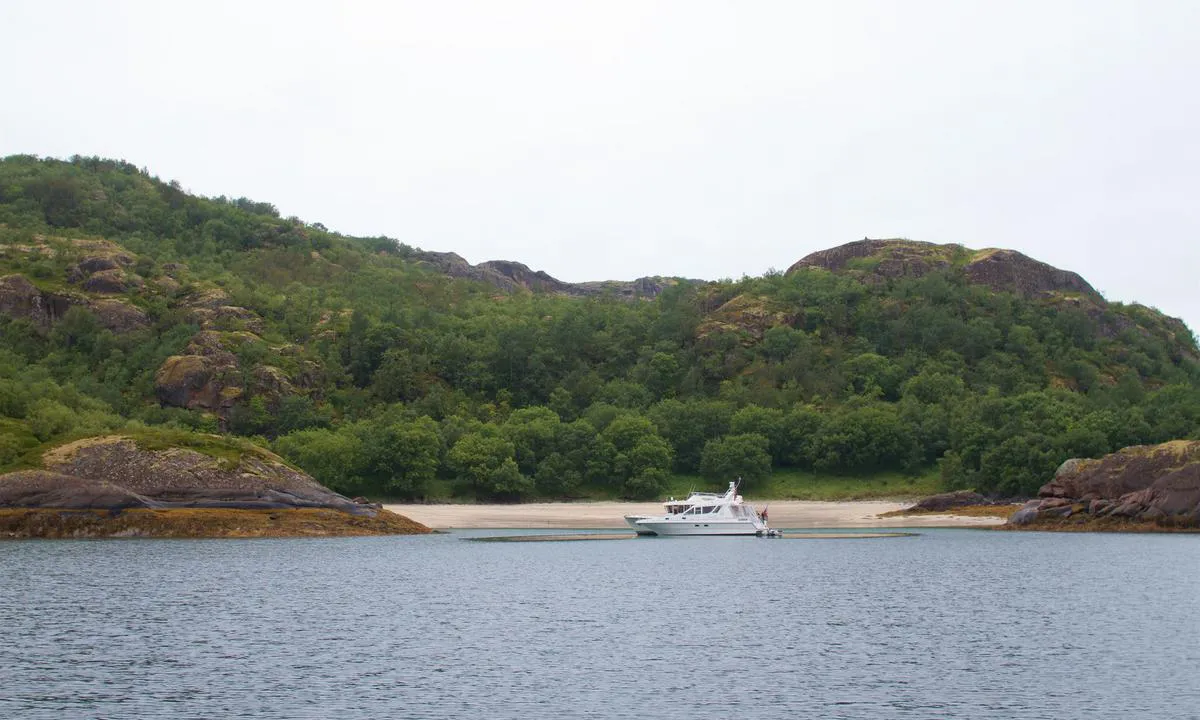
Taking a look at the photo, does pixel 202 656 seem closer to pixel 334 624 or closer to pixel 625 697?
pixel 334 624

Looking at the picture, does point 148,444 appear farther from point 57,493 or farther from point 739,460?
point 739,460

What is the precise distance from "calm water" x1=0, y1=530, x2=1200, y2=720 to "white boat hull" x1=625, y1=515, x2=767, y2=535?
2429cm

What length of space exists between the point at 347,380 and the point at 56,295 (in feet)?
135

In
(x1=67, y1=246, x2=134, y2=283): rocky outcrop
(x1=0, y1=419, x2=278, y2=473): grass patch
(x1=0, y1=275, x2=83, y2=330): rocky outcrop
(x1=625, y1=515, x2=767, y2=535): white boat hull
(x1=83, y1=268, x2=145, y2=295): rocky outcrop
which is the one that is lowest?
(x1=625, y1=515, x2=767, y2=535): white boat hull

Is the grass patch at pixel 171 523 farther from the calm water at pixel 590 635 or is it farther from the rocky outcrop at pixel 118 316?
the rocky outcrop at pixel 118 316

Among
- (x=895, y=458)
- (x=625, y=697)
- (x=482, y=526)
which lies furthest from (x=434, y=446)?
(x=625, y=697)

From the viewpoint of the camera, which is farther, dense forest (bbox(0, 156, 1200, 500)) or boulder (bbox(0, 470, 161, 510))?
dense forest (bbox(0, 156, 1200, 500))

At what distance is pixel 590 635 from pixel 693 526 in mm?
60672

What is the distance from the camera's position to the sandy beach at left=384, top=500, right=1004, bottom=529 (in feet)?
386

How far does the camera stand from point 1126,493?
10856cm

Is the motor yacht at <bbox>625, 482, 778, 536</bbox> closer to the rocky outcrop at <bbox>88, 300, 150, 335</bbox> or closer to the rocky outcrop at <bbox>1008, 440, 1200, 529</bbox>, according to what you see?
the rocky outcrop at <bbox>1008, 440, 1200, 529</bbox>

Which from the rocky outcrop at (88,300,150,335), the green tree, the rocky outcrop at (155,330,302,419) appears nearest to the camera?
the green tree

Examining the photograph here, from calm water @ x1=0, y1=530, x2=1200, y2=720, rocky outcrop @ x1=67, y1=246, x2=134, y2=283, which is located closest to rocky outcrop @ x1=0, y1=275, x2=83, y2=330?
rocky outcrop @ x1=67, y1=246, x2=134, y2=283

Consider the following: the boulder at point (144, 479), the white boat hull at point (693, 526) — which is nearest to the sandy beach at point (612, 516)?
the white boat hull at point (693, 526)
